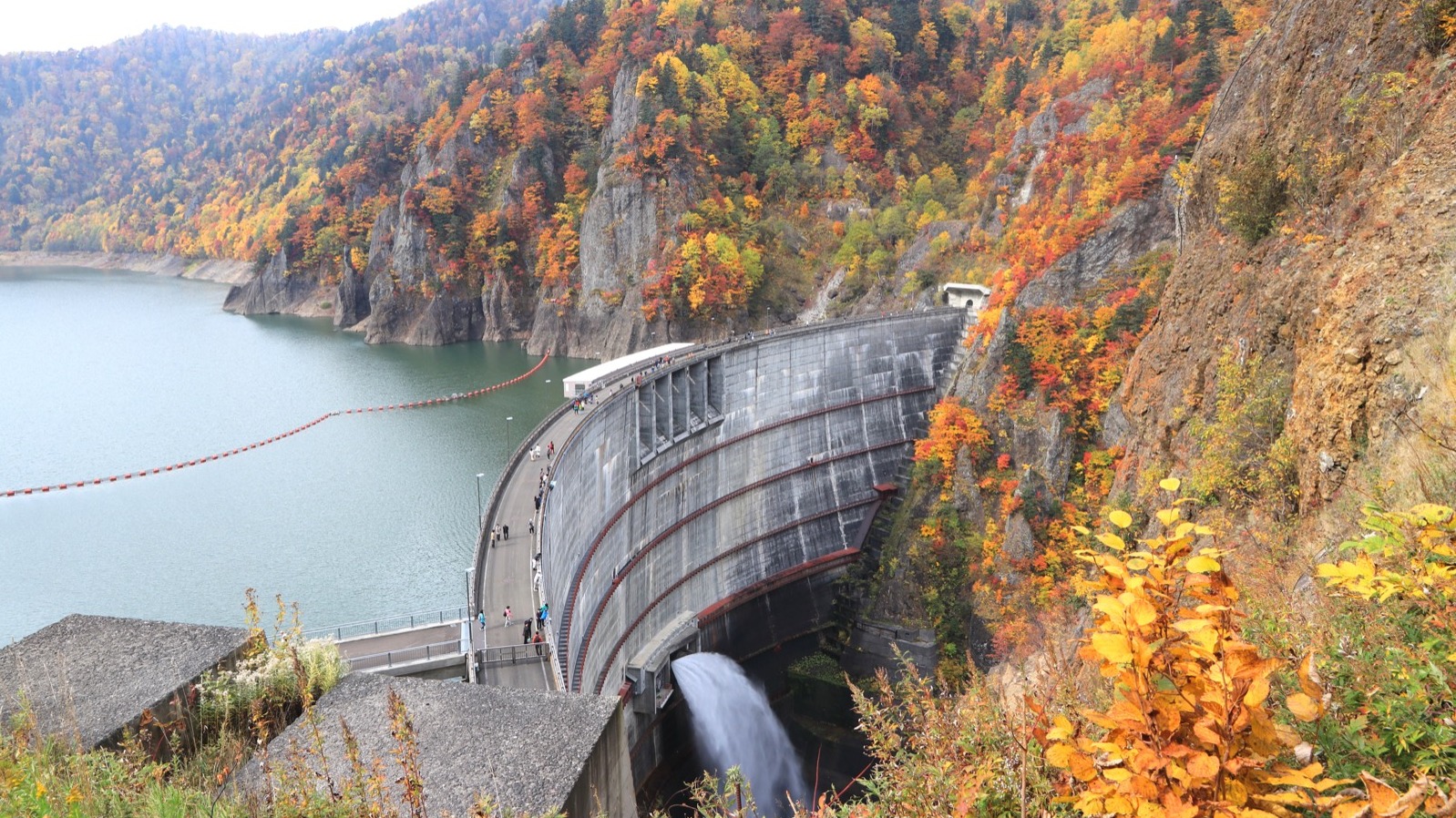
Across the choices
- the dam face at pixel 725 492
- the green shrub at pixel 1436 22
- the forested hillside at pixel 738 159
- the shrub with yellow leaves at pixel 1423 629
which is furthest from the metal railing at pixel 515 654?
the forested hillside at pixel 738 159

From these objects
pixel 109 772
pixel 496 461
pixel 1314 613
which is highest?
pixel 1314 613

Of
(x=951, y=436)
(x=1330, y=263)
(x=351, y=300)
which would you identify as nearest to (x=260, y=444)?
(x=951, y=436)

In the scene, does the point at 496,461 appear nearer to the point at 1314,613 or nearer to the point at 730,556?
the point at 730,556

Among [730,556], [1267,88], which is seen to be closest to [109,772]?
[1267,88]

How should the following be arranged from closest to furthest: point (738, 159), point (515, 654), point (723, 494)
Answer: point (515, 654) < point (723, 494) < point (738, 159)

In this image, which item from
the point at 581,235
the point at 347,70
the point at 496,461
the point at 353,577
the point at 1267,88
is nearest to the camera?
the point at 1267,88

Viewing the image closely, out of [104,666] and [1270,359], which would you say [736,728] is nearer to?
[1270,359]
